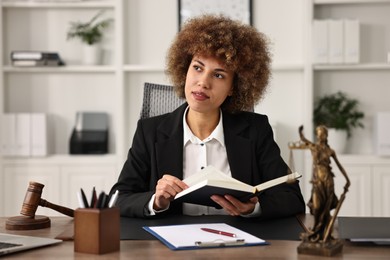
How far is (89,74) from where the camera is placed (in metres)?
4.49

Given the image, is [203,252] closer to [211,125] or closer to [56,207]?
[56,207]

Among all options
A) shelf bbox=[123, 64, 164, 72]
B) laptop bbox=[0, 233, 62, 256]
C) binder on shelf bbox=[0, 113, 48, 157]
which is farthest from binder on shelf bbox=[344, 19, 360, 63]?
laptop bbox=[0, 233, 62, 256]

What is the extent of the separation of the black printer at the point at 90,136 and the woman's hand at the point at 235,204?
242cm

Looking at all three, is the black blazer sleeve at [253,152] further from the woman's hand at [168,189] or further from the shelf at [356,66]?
the shelf at [356,66]

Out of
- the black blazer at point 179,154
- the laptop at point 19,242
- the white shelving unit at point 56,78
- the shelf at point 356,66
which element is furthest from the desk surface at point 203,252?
the white shelving unit at point 56,78

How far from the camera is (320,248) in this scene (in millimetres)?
1549

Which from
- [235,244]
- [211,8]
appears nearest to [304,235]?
[235,244]

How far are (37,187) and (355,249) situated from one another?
0.94 metres

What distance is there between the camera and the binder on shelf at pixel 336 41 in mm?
4121

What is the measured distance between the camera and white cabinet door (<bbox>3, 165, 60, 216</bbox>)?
4.28 m

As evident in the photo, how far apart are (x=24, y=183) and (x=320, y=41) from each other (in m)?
2.12

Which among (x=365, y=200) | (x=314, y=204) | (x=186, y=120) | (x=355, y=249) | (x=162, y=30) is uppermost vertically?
(x=162, y=30)

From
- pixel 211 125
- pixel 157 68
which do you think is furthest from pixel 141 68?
pixel 211 125

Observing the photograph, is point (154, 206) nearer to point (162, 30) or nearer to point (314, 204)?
point (314, 204)
